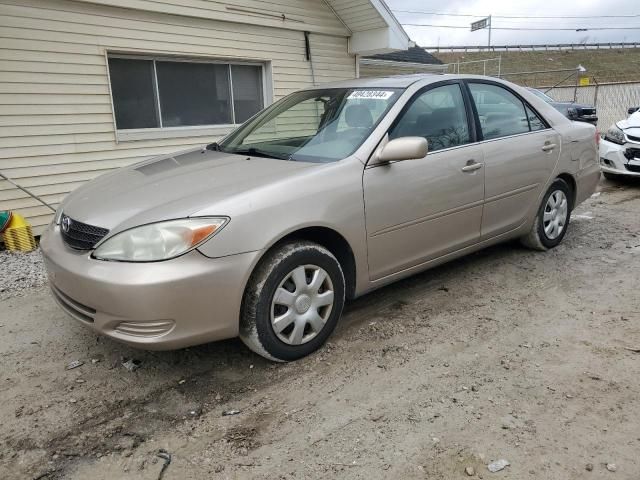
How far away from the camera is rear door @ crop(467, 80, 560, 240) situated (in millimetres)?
4211

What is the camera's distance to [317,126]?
3775 mm

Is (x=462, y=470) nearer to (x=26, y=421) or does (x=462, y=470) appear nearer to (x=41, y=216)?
(x=26, y=421)

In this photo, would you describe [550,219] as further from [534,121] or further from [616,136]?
[616,136]

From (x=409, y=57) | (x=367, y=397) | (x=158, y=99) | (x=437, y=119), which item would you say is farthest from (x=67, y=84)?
(x=409, y=57)

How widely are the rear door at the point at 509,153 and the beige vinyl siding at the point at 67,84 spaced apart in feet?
15.7

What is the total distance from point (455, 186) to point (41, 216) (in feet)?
16.8

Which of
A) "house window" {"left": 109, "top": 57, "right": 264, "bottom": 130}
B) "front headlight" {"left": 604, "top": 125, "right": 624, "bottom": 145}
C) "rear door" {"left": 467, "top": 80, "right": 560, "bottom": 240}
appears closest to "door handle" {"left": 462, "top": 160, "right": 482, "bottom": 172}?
"rear door" {"left": 467, "top": 80, "right": 560, "bottom": 240}

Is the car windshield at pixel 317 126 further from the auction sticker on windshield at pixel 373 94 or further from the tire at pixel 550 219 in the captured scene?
the tire at pixel 550 219

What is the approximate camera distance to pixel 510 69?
5081cm

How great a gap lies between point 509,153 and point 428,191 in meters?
1.08

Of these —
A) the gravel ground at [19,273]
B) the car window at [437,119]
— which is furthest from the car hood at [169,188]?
the gravel ground at [19,273]

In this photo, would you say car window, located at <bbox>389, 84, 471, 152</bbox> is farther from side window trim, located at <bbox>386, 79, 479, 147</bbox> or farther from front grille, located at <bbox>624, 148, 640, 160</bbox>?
front grille, located at <bbox>624, 148, 640, 160</bbox>

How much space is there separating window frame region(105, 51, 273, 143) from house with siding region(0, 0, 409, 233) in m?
0.02

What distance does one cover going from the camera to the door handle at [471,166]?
12.9ft
